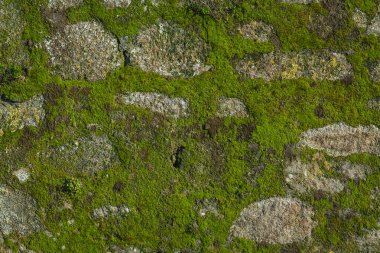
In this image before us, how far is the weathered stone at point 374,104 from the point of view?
576 centimetres

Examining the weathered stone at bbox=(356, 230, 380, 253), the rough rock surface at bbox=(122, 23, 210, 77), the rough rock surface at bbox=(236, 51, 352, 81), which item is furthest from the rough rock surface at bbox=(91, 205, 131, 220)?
the weathered stone at bbox=(356, 230, 380, 253)

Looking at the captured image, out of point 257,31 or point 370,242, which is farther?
point 257,31

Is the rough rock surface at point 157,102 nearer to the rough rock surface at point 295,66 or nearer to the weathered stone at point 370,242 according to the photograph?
the rough rock surface at point 295,66

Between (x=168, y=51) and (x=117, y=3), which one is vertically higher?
(x=117, y=3)

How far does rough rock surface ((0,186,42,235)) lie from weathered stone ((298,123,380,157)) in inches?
145

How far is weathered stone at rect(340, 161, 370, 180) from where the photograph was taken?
18.8 feet

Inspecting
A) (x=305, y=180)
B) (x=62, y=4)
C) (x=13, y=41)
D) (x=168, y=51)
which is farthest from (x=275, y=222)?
(x=13, y=41)

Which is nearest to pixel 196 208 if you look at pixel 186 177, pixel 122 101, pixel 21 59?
pixel 186 177

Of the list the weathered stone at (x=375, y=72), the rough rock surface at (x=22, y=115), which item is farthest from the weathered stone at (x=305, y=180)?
the rough rock surface at (x=22, y=115)

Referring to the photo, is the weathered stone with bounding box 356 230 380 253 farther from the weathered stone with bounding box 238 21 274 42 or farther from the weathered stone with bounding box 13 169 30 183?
the weathered stone with bounding box 13 169 30 183

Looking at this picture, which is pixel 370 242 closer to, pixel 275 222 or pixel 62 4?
pixel 275 222

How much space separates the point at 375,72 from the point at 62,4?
4168 millimetres

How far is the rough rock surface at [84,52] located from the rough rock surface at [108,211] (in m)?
1.68

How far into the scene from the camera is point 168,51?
5789 mm
